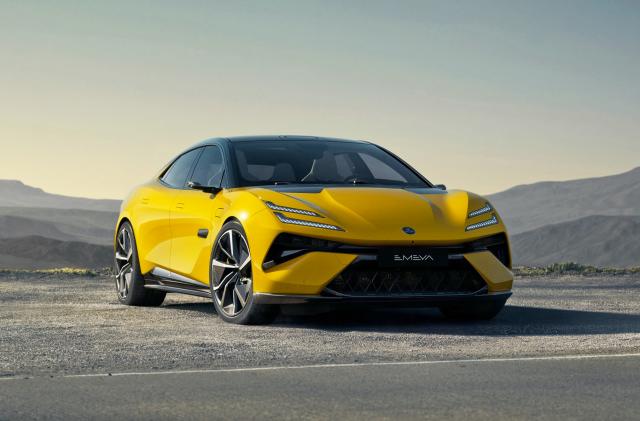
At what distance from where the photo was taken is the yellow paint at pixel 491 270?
9188 millimetres

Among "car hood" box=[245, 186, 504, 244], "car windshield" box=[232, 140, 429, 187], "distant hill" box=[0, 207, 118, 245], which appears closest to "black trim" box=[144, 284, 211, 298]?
"car windshield" box=[232, 140, 429, 187]

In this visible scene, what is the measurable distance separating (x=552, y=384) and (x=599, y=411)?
0.83 metres

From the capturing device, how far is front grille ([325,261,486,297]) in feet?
29.3

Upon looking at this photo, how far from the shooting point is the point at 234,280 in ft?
31.1

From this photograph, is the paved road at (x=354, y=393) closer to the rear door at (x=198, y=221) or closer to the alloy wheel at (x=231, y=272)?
the alloy wheel at (x=231, y=272)

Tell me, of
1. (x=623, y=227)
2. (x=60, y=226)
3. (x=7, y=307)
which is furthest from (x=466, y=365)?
(x=60, y=226)

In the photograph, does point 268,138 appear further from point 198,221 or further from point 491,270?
point 491,270

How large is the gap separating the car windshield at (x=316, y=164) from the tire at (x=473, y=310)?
119 centimetres

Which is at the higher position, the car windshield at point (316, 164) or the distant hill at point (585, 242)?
the car windshield at point (316, 164)

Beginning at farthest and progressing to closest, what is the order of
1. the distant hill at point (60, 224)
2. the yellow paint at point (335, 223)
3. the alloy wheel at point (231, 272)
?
the distant hill at point (60, 224), the alloy wheel at point (231, 272), the yellow paint at point (335, 223)

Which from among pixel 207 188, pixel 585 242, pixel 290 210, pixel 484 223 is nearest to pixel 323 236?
pixel 290 210

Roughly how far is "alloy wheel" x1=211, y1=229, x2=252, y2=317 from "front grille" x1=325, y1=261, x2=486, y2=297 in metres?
0.81

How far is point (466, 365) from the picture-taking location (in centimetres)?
711

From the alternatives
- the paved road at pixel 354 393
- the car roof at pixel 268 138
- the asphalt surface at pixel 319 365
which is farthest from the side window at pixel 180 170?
the paved road at pixel 354 393
